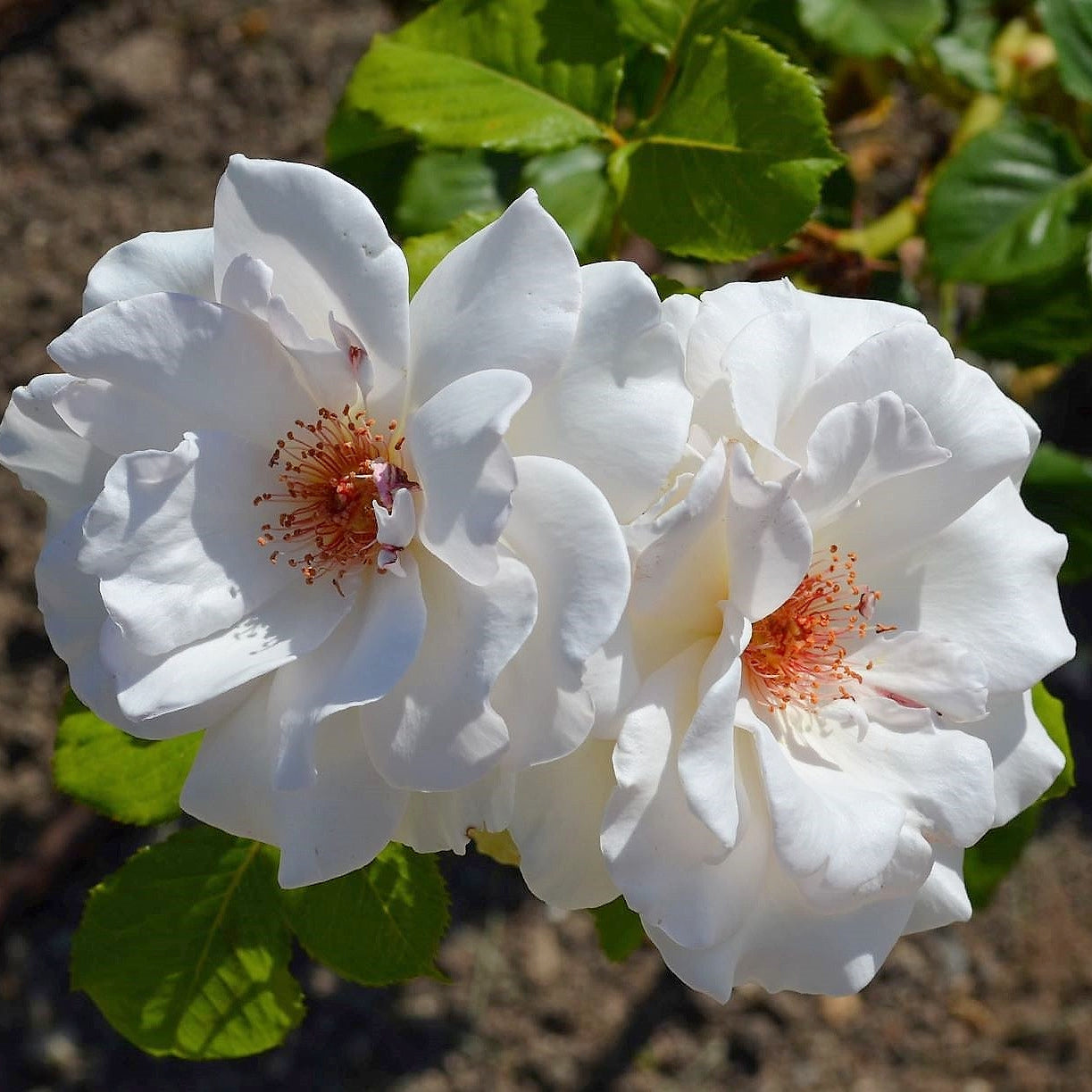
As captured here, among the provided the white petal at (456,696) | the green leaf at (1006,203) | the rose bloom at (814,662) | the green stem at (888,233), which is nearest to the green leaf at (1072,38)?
the green leaf at (1006,203)

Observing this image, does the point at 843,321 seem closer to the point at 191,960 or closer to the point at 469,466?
the point at 469,466

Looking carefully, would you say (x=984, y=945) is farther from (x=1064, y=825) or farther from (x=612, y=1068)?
(x=612, y=1068)

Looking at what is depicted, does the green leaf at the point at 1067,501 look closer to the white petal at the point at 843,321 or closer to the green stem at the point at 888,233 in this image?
the green stem at the point at 888,233

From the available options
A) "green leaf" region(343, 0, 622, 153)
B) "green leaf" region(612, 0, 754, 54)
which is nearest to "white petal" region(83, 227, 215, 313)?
"green leaf" region(343, 0, 622, 153)

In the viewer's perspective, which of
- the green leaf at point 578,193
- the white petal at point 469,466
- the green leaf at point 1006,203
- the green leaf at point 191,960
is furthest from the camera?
the green leaf at point 1006,203

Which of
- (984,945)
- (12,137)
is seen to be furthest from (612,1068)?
(12,137)

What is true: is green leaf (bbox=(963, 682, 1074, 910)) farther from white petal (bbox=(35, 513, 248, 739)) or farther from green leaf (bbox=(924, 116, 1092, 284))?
white petal (bbox=(35, 513, 248, 739))
